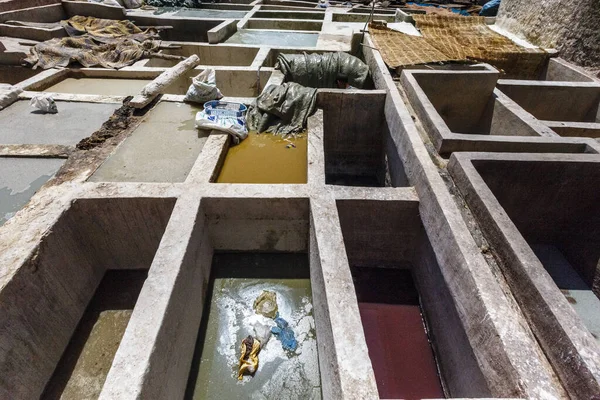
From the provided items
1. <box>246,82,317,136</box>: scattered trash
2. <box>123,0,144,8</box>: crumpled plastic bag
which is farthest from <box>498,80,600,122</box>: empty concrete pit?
<box>123,0,144,8</box>: crumpled plastic bag

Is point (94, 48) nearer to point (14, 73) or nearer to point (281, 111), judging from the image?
point (14, 73)

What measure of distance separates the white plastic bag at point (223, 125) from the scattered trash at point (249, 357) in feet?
11.7

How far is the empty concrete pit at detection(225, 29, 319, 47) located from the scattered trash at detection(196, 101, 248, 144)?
5.26 m

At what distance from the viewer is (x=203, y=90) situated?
6609mm

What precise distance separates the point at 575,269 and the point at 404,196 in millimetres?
3214

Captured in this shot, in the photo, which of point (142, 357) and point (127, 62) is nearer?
point (142, 357)

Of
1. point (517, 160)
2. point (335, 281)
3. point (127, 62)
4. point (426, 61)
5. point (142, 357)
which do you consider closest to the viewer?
point (142, 357)

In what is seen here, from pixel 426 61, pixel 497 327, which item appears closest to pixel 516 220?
pixel 497 327

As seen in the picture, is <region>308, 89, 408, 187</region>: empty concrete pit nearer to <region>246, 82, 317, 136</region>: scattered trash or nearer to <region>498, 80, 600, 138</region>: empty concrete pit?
<region>246, 82, 317, 136</region>: scattered trash

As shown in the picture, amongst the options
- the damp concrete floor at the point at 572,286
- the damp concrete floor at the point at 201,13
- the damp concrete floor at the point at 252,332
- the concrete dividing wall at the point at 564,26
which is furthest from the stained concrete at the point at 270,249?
the damp concrete floor at the point at 201,13

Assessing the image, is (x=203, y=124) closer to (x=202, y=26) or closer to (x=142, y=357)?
(x=142, y=357)

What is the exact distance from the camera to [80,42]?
943cm

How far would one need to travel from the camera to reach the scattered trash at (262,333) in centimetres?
426

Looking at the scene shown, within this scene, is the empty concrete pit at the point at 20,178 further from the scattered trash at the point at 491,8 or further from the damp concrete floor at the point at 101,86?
the scattered trash at the point at 491,8
